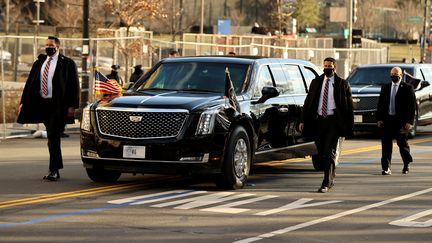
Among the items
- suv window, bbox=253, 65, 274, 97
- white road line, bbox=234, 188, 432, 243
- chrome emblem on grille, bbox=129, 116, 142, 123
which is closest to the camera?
white road line, bbox=234, 188, 432, 243

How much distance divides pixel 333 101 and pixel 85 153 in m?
3.29

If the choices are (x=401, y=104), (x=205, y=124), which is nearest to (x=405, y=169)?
(x=401, y=104)

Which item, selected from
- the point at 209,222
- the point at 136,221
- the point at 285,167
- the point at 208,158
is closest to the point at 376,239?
the point at 209,222

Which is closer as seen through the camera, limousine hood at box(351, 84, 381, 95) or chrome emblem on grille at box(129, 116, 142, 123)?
chrome emblem on grille at box(129, 116, 142, 123)

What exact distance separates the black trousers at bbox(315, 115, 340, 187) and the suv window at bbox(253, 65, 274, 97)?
1.08 m

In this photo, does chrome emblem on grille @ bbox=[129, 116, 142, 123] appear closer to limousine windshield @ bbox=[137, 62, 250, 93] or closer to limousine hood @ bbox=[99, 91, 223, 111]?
limousine hood @ bbox=[99, 91, 223, 111]

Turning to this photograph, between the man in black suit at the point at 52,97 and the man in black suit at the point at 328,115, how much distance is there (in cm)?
317

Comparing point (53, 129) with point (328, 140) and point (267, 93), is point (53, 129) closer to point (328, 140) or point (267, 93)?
point (267, 93)

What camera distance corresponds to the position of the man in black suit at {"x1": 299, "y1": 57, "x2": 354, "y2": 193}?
514 inches

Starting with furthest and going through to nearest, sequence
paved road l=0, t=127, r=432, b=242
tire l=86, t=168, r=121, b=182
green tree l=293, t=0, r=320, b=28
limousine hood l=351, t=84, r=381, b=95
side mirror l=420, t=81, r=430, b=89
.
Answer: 1. green tree l=293, t=0, r=320, b=28
2. side mirror l=420, t=81, r=430, b=89
3. limousine hood l=351, t=84, r=381, b=95
4. tire l=86, t=168, r=121, b=182
5. paved road l=0, t=127, r=432, b=242

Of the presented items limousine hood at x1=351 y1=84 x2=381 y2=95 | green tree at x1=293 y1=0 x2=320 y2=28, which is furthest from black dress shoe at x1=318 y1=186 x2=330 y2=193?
green tree at x1=293 y1=0 x2=320 y2=28

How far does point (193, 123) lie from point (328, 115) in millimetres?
1914

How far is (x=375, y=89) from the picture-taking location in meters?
24.1

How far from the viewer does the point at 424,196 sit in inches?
503
